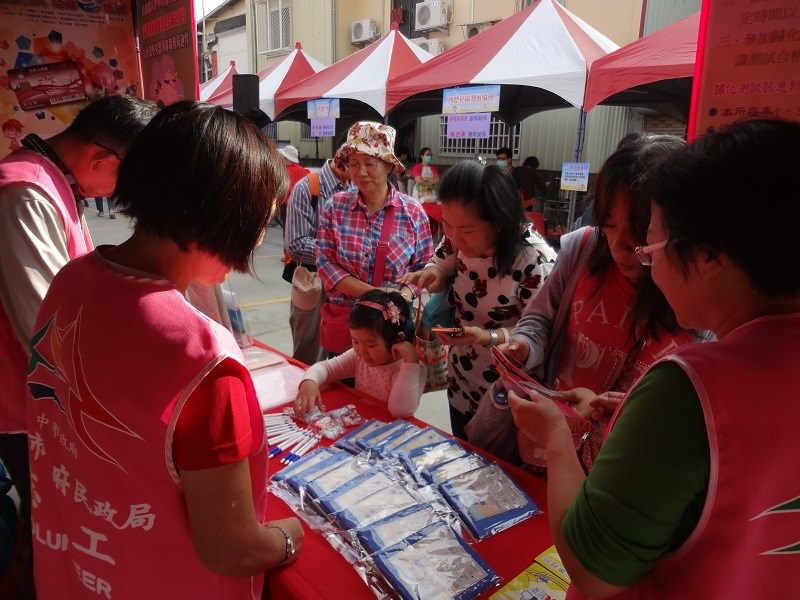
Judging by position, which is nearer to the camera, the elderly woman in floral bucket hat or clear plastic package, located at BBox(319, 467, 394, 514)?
clear plastic package, located at BBox(319, 467, 394, 514)

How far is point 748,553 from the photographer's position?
62 centimetres

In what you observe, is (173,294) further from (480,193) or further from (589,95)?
(589,95)

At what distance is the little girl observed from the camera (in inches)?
71.4

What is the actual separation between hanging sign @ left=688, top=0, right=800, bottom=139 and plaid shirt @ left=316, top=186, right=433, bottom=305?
1.49 metres

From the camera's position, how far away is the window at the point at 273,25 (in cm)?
1433

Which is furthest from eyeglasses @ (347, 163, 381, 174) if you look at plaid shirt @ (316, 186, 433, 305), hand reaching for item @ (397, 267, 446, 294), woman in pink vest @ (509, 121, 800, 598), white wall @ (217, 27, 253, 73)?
white wall @ (217, 27, 253, 73)

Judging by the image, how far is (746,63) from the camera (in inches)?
41.4

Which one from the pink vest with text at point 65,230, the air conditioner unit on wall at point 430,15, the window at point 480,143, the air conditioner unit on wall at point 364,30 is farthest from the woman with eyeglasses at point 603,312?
the air conditioner unit on wall at point 364,30

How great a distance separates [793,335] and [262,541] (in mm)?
862

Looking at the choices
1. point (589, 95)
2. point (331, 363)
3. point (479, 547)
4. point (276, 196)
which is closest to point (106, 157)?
point (276, 196)

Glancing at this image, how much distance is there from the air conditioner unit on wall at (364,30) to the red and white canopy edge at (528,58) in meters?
5.91

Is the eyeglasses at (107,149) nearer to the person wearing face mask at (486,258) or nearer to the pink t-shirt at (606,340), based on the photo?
the person wearing face mask at (486,258)

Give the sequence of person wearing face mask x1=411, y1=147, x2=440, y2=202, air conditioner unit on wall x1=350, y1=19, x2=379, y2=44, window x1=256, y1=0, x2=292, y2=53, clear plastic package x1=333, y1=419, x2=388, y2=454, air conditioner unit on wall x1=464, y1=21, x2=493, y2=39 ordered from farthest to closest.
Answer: window x1=256, y1=0, x2=292, y2=53, air conditioner unit on wall x1=350, y1=19, x2=379, y2=44, air conditioner unit on wall x1=464, y1=21, x2=493, y2=39, person wearing face mask x1=411, y1=147, x2=440, y2=202, clear plastic package x1=333, y1=419, x2=388, y2=454

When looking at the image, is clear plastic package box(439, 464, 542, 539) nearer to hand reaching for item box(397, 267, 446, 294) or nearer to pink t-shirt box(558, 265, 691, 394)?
pink t-shirt box(558, 265, 691, 394)
